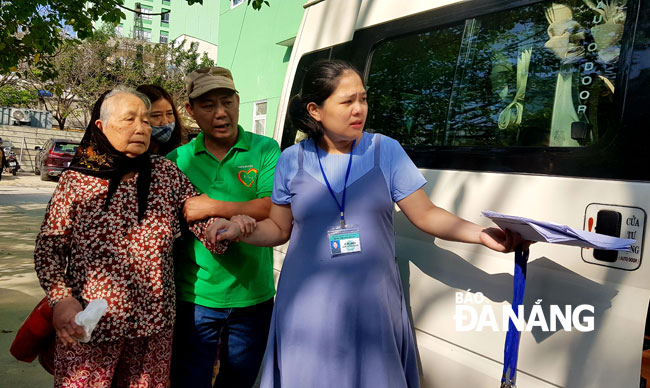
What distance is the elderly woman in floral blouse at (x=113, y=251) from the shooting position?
6.13 feet

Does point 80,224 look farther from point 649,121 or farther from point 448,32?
point 649,121

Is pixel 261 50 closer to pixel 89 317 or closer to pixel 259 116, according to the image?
pixel 259 116

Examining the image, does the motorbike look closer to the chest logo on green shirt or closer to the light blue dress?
the chest logo on green shirt

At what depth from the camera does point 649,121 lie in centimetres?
153

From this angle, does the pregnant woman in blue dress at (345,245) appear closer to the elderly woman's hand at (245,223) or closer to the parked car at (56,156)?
the elderly woman's hand at (245,223)

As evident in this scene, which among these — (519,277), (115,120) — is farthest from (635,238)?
(115,120)

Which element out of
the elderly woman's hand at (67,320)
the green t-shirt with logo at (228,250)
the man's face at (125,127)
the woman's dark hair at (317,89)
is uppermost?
the woman's dark hair at (317,89)

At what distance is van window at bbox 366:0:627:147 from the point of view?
1739 mm

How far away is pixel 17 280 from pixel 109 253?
479cm

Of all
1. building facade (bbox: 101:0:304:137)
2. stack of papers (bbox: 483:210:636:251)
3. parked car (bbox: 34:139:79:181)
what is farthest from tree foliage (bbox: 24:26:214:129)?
stack of papers (bbox: 483:210:636:251)

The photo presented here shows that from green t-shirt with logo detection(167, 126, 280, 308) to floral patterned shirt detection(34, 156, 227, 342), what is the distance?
Result: 0.66 feet

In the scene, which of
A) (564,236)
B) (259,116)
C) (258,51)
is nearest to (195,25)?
(258,51)

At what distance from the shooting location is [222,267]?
2.21 meters

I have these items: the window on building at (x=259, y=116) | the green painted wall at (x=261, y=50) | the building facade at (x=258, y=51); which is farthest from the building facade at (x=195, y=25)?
the window on building at (x=259, y=116)
